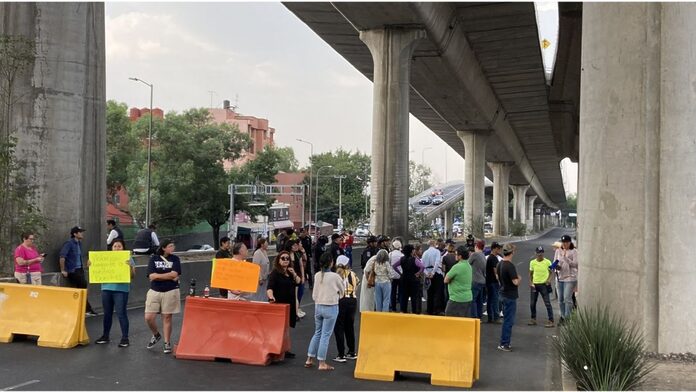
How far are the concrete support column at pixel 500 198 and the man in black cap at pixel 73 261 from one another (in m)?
65.3

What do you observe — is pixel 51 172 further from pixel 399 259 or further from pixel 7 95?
pixel 399 259

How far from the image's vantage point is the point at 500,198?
76938 millimetres

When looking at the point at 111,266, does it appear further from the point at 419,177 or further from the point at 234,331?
the point at 419,177

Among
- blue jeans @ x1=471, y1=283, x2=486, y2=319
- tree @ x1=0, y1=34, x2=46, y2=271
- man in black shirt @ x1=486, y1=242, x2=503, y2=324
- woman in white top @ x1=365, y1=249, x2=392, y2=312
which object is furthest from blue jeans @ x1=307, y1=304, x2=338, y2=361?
tree @ x1=0, y1=34, x2=46, y2=271

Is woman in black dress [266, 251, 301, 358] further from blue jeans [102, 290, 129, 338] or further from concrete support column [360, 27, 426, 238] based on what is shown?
concrete support column [360, 27, 426, 238]

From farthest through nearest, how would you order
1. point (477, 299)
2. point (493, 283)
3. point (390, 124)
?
1. point (390, 124)
2. point (477, 299)
3. point (493, 283)

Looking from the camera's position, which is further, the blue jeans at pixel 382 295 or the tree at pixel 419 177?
the tree at pixel 419 177

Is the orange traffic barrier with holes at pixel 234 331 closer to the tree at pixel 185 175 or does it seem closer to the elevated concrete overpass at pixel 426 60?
the elevated concrete overpass at pixel 426 60

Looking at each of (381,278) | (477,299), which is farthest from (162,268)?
(477,299)

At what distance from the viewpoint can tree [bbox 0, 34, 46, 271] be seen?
13.7 m

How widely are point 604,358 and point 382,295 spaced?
19.4ft

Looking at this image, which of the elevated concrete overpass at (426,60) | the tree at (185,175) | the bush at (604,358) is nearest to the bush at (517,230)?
the elevated concrete overpass at (426,60)

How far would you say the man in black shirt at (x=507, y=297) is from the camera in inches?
454

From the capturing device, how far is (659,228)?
9320 millimetres
